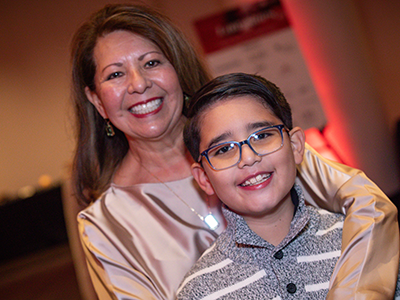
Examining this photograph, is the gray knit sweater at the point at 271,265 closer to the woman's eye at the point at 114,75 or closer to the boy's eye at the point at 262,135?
the boy's eye at the point at 262,135

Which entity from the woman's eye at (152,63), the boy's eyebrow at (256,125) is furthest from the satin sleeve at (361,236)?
the woman's eye at (152,63)

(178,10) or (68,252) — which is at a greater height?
(178,10)

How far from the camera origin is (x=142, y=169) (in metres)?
1.96

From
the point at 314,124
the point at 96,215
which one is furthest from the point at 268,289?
the point at 314,124

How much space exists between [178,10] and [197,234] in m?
4.05

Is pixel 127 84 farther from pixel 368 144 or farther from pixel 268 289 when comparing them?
pixel 368 144

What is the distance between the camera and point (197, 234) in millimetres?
1735

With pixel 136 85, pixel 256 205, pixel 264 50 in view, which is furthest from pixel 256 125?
pixel 264 50

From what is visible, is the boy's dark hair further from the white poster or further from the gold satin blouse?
the white poster

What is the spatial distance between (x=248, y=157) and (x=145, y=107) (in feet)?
2.19

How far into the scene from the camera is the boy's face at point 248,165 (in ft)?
4.07

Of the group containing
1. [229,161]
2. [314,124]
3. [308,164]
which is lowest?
[314,124]

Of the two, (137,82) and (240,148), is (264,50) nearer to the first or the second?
(137,82)

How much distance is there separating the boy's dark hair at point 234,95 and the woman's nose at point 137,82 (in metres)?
0.31
